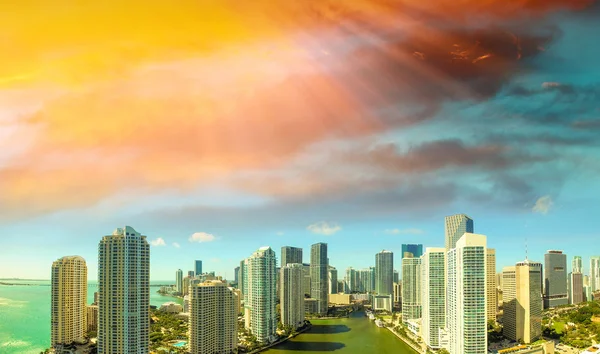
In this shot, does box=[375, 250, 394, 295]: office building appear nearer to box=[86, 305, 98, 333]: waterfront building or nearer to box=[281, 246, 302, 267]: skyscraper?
box=[281, 246, 302, 267]: skyscraper

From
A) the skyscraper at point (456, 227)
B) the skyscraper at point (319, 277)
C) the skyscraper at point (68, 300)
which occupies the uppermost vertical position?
the skyscraper at point (456, 227)

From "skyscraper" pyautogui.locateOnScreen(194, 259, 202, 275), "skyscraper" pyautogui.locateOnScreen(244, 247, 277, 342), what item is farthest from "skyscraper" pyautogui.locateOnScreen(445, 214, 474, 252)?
"skyscraper" pyautogui.locateOnScreen(194, 259, 202, 275)

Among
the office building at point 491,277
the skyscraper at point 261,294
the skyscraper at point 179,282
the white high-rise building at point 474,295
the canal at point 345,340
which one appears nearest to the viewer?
the white high-rise building at point 474,295

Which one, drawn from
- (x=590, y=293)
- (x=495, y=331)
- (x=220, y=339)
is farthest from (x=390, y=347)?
(x=590, y=293)

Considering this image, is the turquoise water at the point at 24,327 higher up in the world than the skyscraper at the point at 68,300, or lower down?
lower down

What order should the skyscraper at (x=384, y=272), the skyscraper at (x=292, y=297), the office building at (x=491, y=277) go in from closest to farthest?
the office building at (x=491, y=277) < the skyscraper at (x=292, y=297) < the skyscraper at (x=384, y=272)

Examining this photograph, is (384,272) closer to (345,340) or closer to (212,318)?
(345,340)

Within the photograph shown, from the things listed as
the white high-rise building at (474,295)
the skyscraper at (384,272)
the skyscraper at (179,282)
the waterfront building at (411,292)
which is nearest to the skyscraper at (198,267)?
the skyscraper at (179,282)

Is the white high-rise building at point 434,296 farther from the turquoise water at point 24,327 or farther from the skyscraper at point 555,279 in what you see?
the skyscraper at point 555,279
